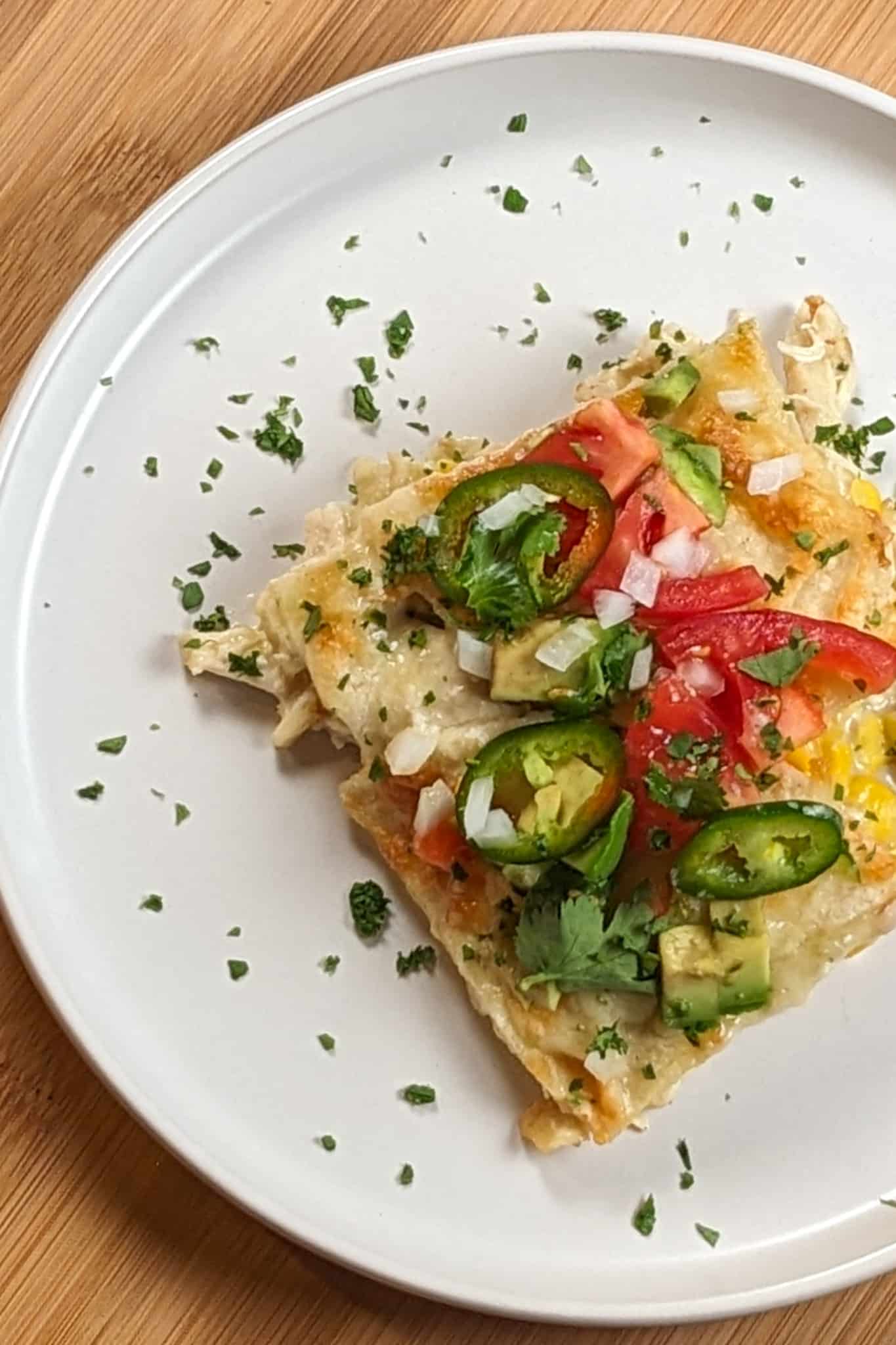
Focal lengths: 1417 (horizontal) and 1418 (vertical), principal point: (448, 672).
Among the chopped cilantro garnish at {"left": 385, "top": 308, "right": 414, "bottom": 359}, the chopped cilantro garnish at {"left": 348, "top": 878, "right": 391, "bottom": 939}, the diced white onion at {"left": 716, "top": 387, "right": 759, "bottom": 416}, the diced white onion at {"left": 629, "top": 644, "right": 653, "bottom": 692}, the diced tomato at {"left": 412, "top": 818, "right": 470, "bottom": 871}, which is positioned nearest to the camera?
the diced white onion at {"left": 629, "top": 644, "right": 653, "bottom": 692}

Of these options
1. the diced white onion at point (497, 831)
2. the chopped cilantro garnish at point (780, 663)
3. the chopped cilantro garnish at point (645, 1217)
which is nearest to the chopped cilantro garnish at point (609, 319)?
the chopped cilantro garnish at point (780, 663)

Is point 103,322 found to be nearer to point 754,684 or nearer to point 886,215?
point 754,684

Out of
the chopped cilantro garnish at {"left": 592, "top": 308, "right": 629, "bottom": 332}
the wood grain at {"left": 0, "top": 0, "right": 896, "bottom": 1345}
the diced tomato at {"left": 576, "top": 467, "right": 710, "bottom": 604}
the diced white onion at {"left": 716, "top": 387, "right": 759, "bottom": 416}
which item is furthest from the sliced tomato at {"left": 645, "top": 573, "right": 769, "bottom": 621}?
the wood grain at {"left": 0, "top": 0, "right": 896, "bottom": 1345}

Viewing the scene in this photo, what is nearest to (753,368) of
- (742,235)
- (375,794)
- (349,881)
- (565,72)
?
(742,235)

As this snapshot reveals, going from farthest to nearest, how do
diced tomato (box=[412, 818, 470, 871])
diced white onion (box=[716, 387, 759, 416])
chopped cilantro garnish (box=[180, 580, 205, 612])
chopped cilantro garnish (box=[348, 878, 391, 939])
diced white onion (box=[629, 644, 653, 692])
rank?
1. chopped cilantro garnish (box=[180, 580, 205, 612])
2. chopped cilantro garnish (box=[348, 878, 391, 939])
3. diced white onion (box=[716, 387, 759, 416])
4. diced tomato (box=[412, 818, 470, 871])
5. diced white onion (box=[629, 644, 653, 692])

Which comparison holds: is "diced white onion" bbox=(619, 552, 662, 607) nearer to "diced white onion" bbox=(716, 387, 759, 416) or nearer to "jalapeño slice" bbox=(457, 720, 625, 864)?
"jalapeño slice" bbox=(457, 720, 625, 864)

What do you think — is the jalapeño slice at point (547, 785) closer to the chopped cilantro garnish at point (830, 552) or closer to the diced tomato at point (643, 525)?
the diced tomato at point (643, 525)

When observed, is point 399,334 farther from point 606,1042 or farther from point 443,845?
point 606,1042
